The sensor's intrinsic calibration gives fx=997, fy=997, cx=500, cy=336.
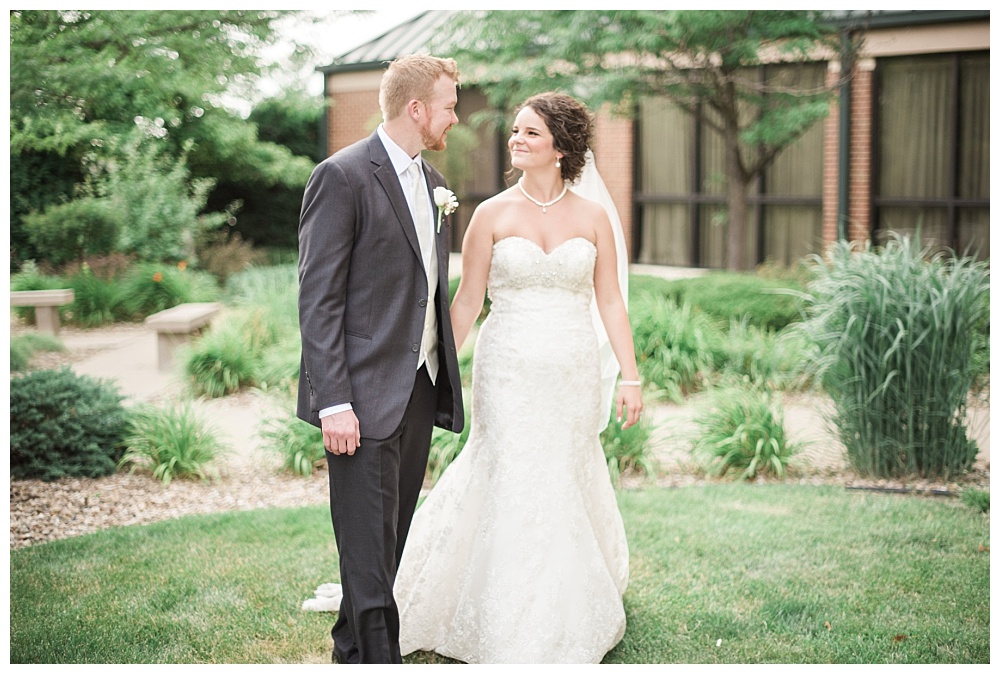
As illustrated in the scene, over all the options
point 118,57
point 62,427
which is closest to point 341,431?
point 62,427

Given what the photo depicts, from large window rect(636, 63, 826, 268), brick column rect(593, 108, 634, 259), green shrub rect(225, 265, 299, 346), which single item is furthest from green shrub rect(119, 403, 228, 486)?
brick column rect(593, 108, 634, 259)

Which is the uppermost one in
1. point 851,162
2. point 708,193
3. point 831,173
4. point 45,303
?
point 851,162

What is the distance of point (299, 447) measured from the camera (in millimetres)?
6301

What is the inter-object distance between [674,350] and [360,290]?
5.39 meters

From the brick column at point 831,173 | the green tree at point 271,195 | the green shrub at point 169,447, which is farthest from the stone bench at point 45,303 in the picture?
the brick column at point 831,173

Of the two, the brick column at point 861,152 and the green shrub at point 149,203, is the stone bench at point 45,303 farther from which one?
the brick column at point 861,152

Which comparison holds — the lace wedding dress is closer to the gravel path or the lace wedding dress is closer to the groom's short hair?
the groom's short hair

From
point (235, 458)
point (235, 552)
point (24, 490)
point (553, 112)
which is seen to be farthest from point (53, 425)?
point (553, 112)

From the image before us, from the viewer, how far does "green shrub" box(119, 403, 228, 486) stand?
6168 mm

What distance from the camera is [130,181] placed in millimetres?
13148

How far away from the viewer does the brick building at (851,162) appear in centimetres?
1173

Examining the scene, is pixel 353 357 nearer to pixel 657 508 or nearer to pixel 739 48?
pixel 657 508

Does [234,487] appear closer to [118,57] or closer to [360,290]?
[118,57]

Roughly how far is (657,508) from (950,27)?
867 centimetres
